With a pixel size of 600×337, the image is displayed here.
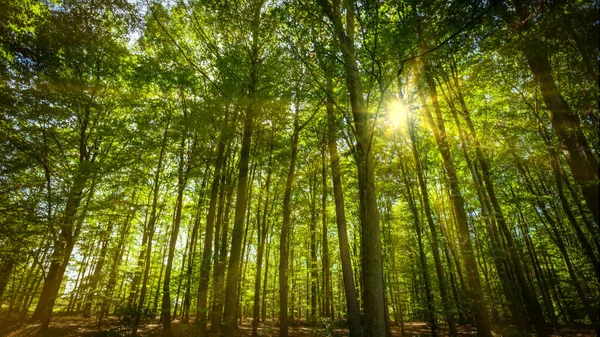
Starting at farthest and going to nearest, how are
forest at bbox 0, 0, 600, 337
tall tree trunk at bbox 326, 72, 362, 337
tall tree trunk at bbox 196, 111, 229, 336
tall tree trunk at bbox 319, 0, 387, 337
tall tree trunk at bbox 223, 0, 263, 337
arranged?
tall tree trunk at bbox 196, 111, 229, 336 < tall tree trunk at bbox 326, 72, 362, 337 < tall tree trunk at bbox 223, 0, 263, 337 < forest at bbox 0, 0, 600, 337 < tall tree trunk at bbox 319, 0, 387, 337

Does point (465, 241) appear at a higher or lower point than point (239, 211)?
lower

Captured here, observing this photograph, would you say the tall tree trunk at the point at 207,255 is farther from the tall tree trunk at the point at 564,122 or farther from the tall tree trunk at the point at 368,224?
the tall tree trunk at the point at 564,122

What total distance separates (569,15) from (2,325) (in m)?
24.3

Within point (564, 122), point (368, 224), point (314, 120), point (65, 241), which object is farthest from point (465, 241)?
point (65, 241)

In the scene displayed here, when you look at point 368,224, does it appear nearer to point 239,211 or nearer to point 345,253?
point 345,253

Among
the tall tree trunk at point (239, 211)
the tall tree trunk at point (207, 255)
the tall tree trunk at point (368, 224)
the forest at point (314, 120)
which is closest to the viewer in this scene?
the tall tree trunk at point (368, 224)

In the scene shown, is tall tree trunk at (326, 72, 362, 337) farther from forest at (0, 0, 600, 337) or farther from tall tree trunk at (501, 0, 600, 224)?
tall tree trunk at (501, 0, 600, 224)

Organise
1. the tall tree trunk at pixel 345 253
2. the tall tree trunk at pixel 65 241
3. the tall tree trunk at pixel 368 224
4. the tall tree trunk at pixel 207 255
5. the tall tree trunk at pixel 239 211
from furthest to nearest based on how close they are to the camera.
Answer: the tall tree trunk at pixel 65 241 → the tall tree trunk at pixel 207 255 → the tall tree trunk at pixel 345 253 → the tall tree trunk at pixel 239 211 → the tall tree trunk at pixel 368 224

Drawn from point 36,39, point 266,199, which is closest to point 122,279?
point 266,199

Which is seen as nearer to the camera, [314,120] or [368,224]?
[368,224]

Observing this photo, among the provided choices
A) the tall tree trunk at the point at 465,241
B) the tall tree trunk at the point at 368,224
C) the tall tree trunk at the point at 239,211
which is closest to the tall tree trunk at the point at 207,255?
the tall tree trunk at the point at 239,211

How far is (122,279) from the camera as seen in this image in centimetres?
1012

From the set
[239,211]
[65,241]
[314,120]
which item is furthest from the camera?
[314,120]

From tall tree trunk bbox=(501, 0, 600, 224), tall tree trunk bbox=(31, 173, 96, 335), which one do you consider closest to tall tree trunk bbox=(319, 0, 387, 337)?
tall tree trunk bbox=(501, 0, 600, 224)
